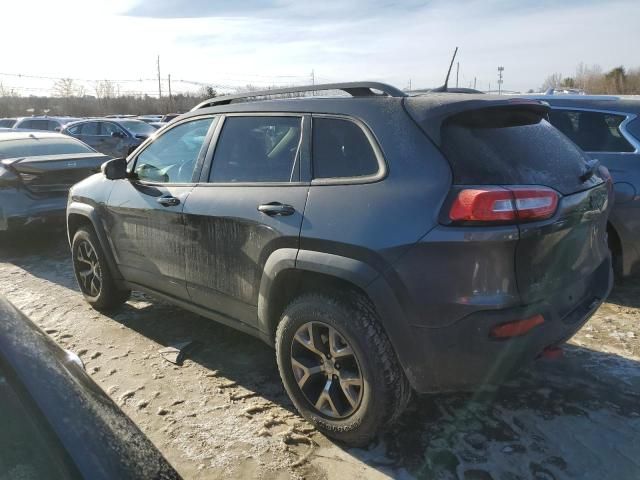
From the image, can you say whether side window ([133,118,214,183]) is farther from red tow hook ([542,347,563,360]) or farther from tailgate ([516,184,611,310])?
red tow hook ([542,347,563,360])

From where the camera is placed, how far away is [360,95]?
2.97 metres

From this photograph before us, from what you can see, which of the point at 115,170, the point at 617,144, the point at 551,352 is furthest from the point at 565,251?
the point at 115,170

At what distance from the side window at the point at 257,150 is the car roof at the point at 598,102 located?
2714 millimetres

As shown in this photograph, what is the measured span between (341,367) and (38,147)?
21.4 ft

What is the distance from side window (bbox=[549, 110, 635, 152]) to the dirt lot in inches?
54.5

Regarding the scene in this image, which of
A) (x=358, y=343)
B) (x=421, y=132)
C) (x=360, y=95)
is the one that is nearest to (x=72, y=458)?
(x=358, y=343)

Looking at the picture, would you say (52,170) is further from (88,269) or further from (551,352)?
(551,352)

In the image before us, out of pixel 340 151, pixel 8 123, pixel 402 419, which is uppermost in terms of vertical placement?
pixel 8 123

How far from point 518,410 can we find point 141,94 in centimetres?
6769

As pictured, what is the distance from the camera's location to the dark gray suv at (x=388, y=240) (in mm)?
2354

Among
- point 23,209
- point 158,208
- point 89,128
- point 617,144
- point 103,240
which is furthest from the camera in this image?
Answer: point 89,128

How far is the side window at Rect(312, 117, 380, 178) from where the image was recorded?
8.88ft

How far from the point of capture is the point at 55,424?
4.27 feet

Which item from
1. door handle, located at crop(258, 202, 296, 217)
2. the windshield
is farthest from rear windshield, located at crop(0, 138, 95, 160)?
the windshield
